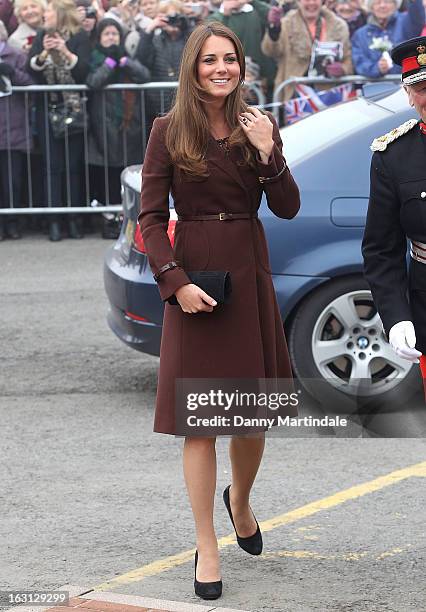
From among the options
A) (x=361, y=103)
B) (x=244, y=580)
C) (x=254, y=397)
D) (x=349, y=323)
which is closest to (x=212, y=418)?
(x=254, y=397)

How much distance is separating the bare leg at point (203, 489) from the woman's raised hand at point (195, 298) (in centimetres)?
46

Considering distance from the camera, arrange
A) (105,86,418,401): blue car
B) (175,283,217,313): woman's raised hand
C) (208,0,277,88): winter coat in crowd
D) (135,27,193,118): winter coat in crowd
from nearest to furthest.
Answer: (175,283,217,313): woman's raised hand < (105,86,418,401): blue car < (135,27,193,118): winter coat in crowd < (208,0,277,88): winter coat in crowd

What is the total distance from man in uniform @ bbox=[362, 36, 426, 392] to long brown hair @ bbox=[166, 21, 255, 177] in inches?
22.0

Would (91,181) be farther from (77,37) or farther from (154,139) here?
(154,139)

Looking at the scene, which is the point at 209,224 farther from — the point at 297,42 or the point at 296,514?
the point at 297,42

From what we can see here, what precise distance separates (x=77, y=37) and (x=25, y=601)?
976cm

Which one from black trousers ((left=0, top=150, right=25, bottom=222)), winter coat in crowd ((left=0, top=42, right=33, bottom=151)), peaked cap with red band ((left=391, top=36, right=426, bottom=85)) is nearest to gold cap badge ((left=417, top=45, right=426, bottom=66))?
peaked cap with red band ((left=391, top=36, right=426, bottom=85))

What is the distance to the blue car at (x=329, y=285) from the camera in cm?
742

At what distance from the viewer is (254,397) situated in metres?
4.96

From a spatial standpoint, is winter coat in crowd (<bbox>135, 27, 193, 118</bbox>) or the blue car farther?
winter coat in crowd (<bbox>135, 27, 193, 118</bbox>)

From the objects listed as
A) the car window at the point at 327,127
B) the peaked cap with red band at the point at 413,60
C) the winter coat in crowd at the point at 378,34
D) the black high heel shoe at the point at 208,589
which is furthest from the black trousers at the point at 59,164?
the peaked cap with red band at the point at 413,60

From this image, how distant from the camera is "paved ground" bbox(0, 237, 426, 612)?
4.94 metres

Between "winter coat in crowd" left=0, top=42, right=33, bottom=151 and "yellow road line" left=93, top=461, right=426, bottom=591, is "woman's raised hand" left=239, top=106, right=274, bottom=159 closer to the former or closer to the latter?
"yellow road line" left=93, top=461, right=426, bottom=591

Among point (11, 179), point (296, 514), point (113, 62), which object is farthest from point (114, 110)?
point (296, 514)
